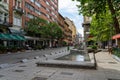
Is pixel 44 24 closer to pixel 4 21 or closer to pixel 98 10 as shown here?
pixel 4 21

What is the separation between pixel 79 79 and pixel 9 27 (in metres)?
35.5

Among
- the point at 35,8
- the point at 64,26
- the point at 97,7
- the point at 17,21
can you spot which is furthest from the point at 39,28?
the point at 64,26

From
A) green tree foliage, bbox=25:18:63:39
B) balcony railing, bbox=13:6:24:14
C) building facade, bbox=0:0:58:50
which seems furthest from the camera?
green tree foliage, bbox=25:18:63:39

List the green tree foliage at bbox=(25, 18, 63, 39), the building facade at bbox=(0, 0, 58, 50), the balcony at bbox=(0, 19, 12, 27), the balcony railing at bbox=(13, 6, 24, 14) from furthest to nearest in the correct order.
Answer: the green tree foliage at bbox=(25, 18, 63, 39), the balcony railing at bbox=(13, 6, 24, 14), the building facade at bbox=(0, 0, 58, 50), the balcony at bbox=(0, 19, 12, 27)

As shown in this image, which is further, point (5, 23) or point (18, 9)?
point (18, 9)

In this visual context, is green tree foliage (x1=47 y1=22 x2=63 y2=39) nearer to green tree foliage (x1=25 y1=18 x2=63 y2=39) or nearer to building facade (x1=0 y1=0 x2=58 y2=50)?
green tree foliage (x1=25 y1=18 x2=63 y2=39)

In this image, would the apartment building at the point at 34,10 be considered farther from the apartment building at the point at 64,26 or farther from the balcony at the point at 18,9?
the apartment building at the point at 64,26

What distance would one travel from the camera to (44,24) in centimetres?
6194

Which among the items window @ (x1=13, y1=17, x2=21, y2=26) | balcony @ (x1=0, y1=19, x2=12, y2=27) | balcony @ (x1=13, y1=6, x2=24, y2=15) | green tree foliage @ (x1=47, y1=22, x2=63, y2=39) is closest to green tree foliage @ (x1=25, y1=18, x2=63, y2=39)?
green tree foliage @ (x1=47, y1=22, x2=63, y2=39)

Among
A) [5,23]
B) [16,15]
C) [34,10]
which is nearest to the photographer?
[5,23]

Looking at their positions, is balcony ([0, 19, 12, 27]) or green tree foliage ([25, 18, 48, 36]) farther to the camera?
green tree foliage ([25, 18, 48, 36])

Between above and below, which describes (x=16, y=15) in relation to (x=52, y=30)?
above

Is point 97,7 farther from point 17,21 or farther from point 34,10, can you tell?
point 34,10

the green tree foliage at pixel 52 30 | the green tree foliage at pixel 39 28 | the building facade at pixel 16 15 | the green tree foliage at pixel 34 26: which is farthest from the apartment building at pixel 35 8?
the green tree foliage at pixel 52 30
